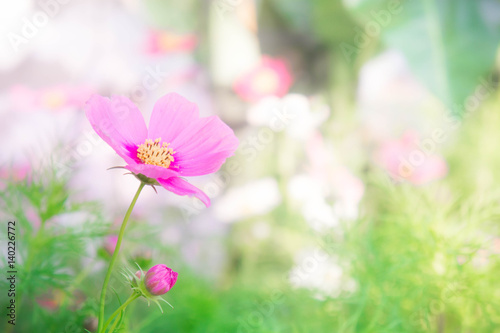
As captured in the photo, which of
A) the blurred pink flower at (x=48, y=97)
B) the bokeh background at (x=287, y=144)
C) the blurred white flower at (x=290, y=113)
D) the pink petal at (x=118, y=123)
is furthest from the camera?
the blurred white flower at (x=290, y=113)

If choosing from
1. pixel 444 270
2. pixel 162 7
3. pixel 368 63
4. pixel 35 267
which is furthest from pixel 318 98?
pixel 35 267

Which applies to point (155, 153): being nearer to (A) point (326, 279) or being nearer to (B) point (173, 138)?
(B) point (173, 138)

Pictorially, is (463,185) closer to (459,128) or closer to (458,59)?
(459,128)

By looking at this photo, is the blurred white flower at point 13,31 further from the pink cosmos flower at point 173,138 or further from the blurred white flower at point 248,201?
the pink cosmos flower at point 173,138

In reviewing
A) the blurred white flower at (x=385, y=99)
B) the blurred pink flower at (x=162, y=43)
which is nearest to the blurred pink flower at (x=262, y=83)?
the blurred pink flower at (x=162, y=43)

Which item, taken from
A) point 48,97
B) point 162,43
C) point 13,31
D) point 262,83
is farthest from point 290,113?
point 13,31

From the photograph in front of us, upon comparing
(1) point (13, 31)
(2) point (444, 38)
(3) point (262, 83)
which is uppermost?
(2) point (444, 38)
